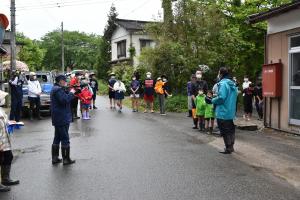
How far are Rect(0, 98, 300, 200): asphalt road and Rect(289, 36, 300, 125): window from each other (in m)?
2.99

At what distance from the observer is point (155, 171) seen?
25.8ft

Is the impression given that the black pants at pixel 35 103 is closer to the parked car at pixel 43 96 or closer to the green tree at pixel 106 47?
the parked car at pixel 43 96

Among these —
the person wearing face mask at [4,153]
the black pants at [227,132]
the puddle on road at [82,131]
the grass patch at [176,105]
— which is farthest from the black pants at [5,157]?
the grass patch at [176,105]

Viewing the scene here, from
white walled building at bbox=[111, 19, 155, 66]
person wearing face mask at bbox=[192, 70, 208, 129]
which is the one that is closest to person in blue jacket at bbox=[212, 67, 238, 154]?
person wearing face mask at bbox=[192, 70, 208, 129]

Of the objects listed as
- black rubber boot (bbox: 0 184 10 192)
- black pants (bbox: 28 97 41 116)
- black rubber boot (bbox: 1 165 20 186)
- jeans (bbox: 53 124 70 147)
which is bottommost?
black rubber boot (bbox: 0 184 10 192)

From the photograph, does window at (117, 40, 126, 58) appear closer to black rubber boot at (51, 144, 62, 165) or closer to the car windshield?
the car windshield

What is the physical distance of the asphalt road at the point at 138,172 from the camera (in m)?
6.44

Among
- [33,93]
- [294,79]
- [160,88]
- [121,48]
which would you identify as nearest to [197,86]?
[294,79]

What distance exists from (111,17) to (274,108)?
39.1 metres

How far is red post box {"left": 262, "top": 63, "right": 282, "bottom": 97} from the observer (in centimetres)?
1280

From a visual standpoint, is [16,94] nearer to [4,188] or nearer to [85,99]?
[85,99]

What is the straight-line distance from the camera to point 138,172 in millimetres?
7805

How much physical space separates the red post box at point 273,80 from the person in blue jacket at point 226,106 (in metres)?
3.60

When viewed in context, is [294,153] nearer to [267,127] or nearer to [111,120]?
[267,127]
